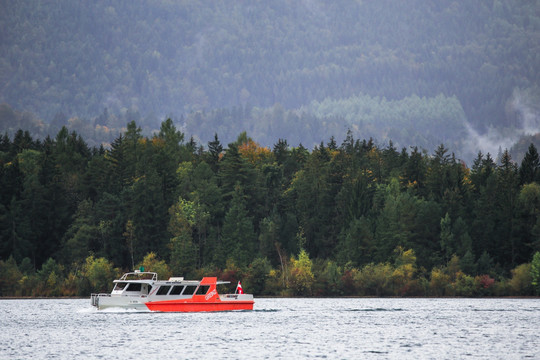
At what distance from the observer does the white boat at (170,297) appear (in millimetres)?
105000

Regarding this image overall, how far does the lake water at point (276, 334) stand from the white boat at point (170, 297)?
1.35m

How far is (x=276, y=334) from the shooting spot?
77.8m

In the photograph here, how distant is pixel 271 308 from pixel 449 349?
5762 centimetres

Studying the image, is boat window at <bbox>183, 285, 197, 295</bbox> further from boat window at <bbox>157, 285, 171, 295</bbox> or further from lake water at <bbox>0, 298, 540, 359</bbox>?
boat window at <bbox>157, 285, 171, 295</bbox>

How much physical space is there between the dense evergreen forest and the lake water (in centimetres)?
4392

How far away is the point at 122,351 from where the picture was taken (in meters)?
63.1

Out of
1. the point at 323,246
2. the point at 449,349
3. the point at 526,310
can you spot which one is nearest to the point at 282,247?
the point at 323,246

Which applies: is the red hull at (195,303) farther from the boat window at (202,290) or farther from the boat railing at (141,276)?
the boat railing at (141,276)

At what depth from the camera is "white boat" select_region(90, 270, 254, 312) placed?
105000 mm

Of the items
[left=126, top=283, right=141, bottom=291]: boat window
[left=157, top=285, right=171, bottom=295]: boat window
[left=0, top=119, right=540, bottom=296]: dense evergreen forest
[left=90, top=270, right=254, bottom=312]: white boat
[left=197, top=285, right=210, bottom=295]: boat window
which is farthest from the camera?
[left=0, top=119, right=540, bottom=296]: dense evergreen forest

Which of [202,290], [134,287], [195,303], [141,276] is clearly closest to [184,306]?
[195,303]

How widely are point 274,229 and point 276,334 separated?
102263 millimetres

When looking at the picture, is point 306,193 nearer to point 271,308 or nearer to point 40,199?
point 40,199

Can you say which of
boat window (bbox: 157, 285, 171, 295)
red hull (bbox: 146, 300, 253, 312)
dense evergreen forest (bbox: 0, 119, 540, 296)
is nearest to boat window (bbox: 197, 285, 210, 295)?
red hull (bbox: 146, 300, 253, 312)
